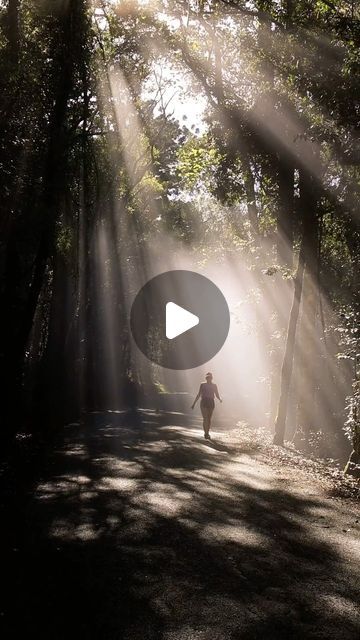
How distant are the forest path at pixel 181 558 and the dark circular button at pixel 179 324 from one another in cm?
2460

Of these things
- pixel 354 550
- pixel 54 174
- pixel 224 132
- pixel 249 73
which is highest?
pixel 249 73

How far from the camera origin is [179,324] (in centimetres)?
5238

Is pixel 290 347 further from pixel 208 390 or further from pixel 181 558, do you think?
pixel 181 558

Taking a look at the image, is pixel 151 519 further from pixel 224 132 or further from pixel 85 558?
pixel 224 132

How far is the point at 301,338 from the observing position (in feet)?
65.1

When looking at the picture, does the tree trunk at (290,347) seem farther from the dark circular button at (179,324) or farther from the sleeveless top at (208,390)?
the dark circular button at (179,324)

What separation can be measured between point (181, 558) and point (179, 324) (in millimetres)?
46408

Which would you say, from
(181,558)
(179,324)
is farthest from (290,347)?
(179,324)

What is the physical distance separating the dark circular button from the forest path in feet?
80.7

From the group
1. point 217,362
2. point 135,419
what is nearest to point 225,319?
point 217,362

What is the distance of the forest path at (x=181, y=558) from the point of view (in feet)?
14.9

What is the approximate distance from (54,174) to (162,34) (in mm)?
5220

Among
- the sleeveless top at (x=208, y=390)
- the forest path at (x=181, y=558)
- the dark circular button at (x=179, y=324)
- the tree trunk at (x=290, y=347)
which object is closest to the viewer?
the forest path at (x=181, y=558)

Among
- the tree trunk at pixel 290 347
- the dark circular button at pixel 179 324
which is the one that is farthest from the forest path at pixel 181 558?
the dark circular button at pixel 179 324
